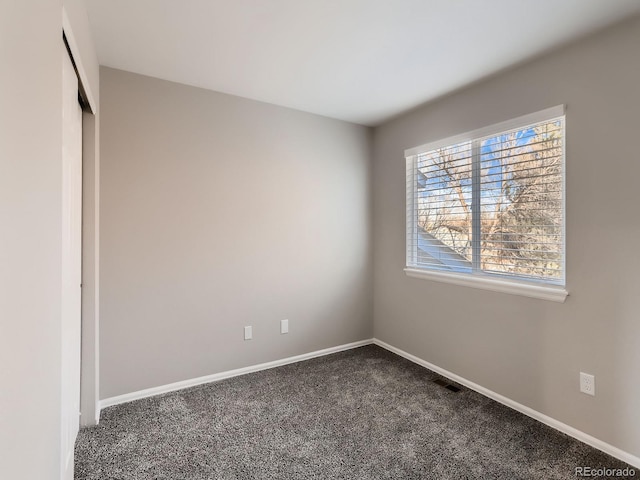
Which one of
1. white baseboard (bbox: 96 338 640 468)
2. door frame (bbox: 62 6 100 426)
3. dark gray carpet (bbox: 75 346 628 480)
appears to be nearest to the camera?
dark gray carpet (bbox: 75 346 628 480)

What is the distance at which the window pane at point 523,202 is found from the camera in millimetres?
2211

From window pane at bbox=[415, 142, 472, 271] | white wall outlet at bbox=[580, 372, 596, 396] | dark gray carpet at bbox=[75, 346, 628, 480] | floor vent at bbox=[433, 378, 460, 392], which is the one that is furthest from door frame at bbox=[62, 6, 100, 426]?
white wall outlet at bbox=[580, 372, 596, 396]

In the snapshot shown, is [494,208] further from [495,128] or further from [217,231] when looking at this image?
[217,231]

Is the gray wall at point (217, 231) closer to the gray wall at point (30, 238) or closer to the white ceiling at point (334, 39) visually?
the white ceiling at point (334, 39)

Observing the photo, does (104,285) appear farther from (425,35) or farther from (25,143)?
(425,35)

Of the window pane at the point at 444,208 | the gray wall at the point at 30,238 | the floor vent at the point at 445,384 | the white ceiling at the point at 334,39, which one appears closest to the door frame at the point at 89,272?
the white ceiling at the point at 334,39

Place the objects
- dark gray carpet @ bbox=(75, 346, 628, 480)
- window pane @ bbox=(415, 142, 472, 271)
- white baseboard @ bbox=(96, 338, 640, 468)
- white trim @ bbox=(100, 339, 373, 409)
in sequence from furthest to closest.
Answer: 1. window pane @ bbox=(415, 142, 472, 271)
2. white trim @ bbox=(100, 339, 373, 409)
3. white baseboard @ bbox=(96, 338, 640, 468)
4. dark gray carpet @ bbox=(75, 346, 628, 480)

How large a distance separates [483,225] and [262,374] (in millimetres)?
2281

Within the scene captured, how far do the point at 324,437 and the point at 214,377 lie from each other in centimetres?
121

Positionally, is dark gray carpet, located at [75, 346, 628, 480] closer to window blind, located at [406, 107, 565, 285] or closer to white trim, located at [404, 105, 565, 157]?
window blind, located at [406, 107, 565, 285]

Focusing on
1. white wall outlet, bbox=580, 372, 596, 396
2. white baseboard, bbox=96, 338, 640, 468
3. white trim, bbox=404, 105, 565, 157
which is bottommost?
white baseboard, bbox=96, 338, 640, 468

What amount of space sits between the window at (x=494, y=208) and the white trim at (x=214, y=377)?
47.1 inches

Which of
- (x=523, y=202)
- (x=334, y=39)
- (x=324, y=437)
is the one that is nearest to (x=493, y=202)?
(x=523, y=202)

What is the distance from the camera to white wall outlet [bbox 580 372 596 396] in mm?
1989
